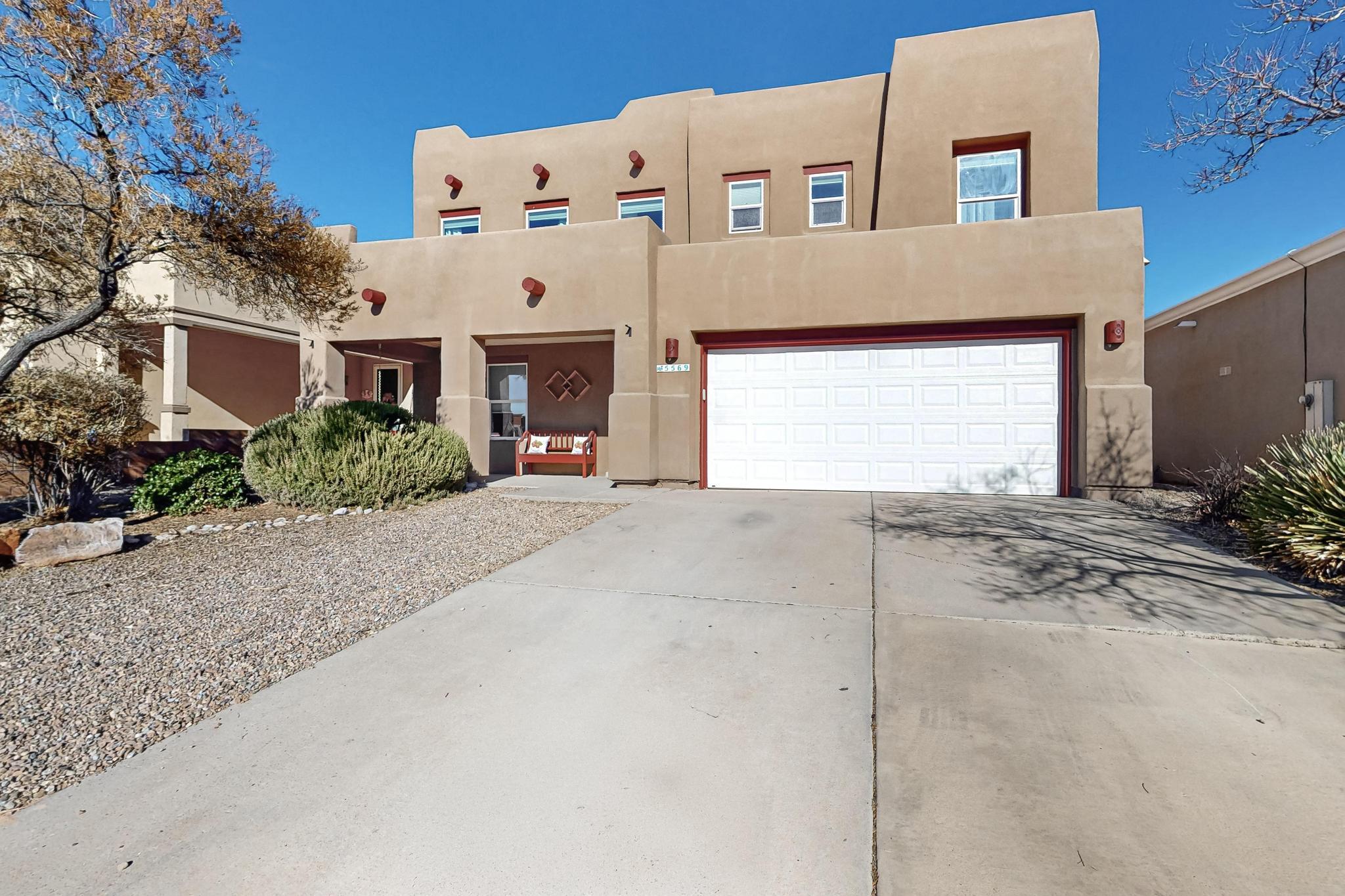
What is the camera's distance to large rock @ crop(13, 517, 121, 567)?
618cm

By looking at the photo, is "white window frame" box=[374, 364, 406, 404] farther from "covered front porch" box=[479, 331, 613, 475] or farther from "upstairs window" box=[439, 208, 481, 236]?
"upstairs window" box=[439, 208, 481, 236]

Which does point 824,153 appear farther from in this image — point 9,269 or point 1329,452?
point 9,269

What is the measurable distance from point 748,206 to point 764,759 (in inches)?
470

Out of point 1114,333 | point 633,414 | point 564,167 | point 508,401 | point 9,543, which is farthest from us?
point 508,401

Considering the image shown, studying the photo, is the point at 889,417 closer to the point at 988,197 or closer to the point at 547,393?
the point at 988,197

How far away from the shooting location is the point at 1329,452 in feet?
18.9

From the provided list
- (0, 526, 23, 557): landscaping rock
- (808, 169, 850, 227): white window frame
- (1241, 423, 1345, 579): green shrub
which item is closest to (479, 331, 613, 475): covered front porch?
(808, 169, 850, 227): white window frame

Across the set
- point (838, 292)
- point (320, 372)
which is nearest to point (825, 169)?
point (838, 292)

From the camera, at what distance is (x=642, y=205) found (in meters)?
13.8

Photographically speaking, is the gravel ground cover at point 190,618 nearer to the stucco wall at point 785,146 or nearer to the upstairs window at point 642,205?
the stucco wall at point 785,146

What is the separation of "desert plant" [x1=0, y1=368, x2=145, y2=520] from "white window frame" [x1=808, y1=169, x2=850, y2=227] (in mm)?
11642

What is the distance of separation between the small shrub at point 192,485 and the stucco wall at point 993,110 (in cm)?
1168

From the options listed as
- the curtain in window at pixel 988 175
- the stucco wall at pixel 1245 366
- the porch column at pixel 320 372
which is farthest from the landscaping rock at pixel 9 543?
the stucco wall at pixel 1245 366

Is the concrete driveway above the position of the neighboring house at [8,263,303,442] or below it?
below
